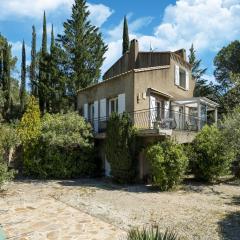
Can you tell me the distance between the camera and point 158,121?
19.5 m

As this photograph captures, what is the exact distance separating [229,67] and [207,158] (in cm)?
3146

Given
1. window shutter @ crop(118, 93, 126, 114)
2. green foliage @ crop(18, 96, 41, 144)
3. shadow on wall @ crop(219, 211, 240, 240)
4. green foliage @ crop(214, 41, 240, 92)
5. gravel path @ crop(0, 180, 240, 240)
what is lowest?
shadow on wall @ crop(219, 211, 240, 240)

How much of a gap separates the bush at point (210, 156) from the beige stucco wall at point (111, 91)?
4.51m

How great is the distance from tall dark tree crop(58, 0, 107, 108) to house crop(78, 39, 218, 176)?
241 inches

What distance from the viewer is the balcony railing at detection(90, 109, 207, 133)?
65.7 ft

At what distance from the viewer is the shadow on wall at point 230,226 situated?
1044cm

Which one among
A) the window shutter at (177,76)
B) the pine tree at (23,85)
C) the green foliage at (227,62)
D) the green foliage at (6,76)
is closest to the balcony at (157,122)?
the window shutter at (177,76)

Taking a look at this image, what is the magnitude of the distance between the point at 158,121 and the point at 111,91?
5.18 meters

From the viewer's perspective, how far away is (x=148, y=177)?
67.5 feet

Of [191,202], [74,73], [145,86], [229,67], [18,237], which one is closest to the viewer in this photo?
[18,237]

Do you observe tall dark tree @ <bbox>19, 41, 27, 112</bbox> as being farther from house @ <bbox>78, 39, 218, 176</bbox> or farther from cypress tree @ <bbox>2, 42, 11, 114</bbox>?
house @ <bbox>78, 39, 218, 176</bbox>

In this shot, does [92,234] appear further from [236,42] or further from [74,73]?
[236,42]

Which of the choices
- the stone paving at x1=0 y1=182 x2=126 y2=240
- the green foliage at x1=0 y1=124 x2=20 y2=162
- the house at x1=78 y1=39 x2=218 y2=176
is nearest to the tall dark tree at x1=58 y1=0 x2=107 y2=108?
the house at x1=78 y1=39 x2=218 y2=176

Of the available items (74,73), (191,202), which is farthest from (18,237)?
(74,73)
